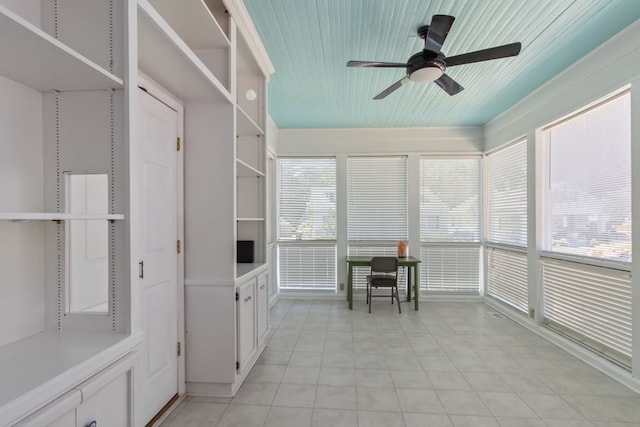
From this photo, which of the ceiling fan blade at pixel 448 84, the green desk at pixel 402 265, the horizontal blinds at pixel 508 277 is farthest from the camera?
the green desk at pixel 402 265

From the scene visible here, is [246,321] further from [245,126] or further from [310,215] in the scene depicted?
[310,215]

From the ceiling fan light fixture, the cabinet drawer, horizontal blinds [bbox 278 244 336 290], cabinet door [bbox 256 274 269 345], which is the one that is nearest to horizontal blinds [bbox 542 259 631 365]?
the ceiling fan light fixture

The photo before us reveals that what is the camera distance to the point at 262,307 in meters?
2.99

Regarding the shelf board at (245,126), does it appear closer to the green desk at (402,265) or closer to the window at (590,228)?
the green desk at (402,265)

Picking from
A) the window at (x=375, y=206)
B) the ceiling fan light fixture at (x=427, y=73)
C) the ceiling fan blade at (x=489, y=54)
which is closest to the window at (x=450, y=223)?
the window at (x=375, y=206)

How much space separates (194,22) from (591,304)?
4057 mm

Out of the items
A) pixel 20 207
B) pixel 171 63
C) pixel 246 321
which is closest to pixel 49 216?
pixel 20 207

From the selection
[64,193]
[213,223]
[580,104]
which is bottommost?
[213,223]

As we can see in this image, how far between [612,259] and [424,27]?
8.36ft

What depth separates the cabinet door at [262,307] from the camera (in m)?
2.88

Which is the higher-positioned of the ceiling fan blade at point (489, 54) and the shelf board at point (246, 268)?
the ceiling fan blade at point (489, 54)

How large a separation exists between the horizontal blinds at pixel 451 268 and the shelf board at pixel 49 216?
4762mm

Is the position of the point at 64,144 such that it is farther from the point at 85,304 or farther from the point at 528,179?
the point at 528,179

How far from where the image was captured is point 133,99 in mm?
1183
